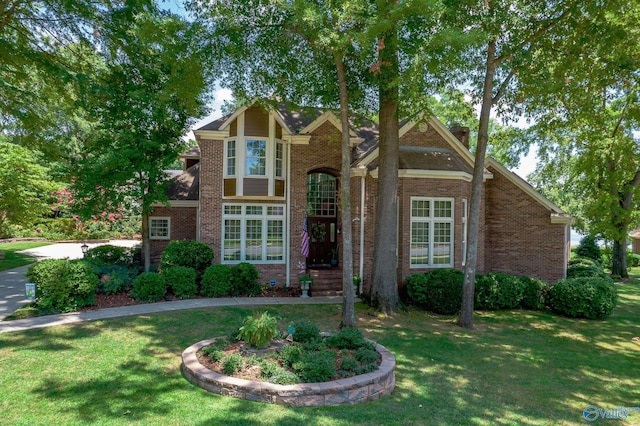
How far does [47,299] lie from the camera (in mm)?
9906

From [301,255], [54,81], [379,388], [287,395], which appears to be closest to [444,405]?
[379,388]

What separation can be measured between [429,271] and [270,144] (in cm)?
719

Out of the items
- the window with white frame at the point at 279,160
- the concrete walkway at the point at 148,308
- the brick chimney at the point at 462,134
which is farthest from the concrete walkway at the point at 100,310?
the brick chimney at the point at 462,134

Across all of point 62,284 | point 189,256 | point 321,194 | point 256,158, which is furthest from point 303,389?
point 321,194

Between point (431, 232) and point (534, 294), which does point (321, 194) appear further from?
point (534, 294)

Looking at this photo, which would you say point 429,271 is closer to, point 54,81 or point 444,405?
point 444,405

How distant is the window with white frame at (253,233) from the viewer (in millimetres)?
14398

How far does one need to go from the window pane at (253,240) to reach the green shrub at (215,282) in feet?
5.73

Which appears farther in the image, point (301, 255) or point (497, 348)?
point (301, 255)

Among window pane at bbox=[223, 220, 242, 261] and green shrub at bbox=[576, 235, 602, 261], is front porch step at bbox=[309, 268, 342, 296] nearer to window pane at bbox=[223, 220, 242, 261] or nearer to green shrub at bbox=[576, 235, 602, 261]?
window pane at bbox=[223, 220, 242, 261]

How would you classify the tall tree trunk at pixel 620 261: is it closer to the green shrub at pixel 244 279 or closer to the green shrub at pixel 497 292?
A: the green shrub at pixel 497 292

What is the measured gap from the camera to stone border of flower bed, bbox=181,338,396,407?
17.5 ft

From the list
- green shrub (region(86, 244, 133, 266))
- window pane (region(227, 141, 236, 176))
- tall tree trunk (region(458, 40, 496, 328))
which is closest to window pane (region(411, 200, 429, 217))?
tall tree trunk (region(458, 40, 496, 328))

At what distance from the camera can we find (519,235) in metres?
15.4
